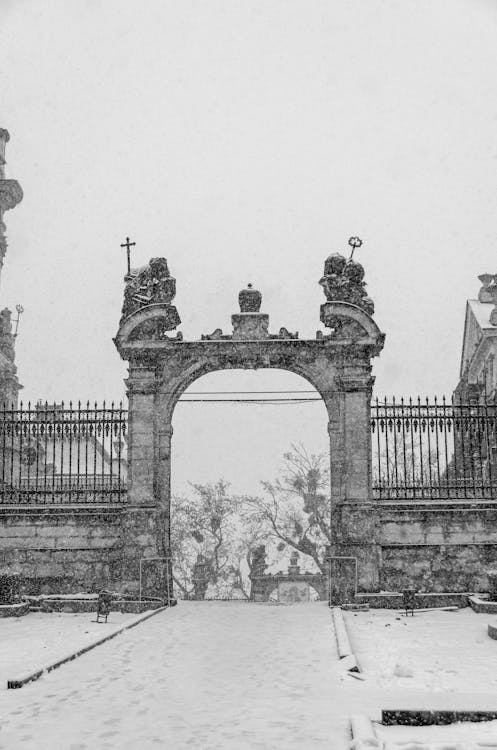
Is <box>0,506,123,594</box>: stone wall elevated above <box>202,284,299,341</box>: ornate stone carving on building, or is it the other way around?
<box>202,284,299,341</box>: ornate stone carving on building

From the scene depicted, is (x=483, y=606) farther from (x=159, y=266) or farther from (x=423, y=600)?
(x=159, y=266)

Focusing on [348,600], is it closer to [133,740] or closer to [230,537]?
[133,740]

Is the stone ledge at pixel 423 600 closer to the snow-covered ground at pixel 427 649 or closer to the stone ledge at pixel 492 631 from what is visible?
the snow-covered ground at pixel 427 649

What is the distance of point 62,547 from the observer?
1788 centimetres

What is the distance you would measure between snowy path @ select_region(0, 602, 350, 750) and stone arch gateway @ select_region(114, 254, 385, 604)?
16.3 ft

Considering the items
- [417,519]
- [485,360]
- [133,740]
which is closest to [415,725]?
[133,740]

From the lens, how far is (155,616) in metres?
15.9

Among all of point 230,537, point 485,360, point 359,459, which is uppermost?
point 485,360

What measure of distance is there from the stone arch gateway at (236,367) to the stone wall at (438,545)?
0.96m

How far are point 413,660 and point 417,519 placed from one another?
7.22 m

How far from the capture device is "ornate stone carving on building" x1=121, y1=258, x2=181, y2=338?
1878 cm

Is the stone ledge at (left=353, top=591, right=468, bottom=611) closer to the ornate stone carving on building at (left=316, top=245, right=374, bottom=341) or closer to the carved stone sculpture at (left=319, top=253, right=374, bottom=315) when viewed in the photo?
the ornate stone carving on building at (left=316, top=245, right=374, bottom=341)

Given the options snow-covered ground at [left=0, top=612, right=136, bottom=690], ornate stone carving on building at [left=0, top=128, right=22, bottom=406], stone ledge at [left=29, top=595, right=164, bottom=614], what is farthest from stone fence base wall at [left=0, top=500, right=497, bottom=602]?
ornate stone carving on building at [left=0, top=128, right=22, bottom=406]

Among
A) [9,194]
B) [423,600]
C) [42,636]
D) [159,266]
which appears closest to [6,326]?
[9,194]
